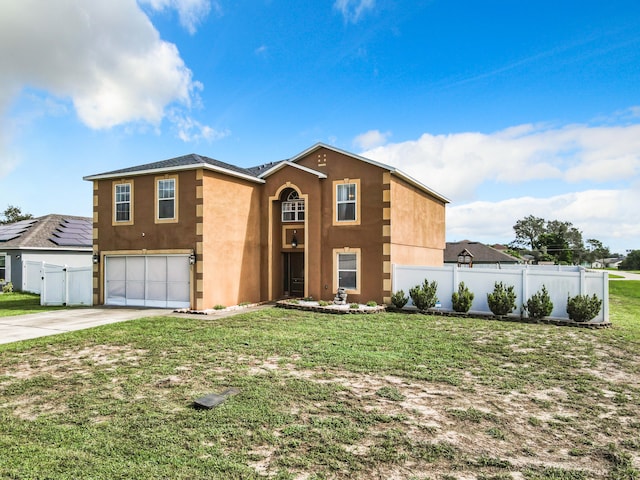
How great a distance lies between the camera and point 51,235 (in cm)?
2641

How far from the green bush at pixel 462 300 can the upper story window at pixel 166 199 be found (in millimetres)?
11295

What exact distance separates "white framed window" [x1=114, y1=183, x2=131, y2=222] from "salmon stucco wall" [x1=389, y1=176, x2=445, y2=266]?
11168 mm

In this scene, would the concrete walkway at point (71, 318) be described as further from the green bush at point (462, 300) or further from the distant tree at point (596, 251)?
the distant tree at point (596, 251)

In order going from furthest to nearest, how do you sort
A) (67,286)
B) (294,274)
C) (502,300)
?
1. (294,274)
2. (67,286)
3. (502,300)

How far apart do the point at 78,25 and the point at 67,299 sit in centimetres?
1177

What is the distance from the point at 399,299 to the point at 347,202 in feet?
15.0

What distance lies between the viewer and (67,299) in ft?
56.3

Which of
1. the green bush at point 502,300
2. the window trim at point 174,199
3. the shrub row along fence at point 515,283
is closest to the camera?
the shrub row along fence at point 515,283

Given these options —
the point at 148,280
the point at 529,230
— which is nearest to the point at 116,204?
the point at 148,280

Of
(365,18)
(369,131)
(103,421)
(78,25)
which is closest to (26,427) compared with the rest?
(103,421)

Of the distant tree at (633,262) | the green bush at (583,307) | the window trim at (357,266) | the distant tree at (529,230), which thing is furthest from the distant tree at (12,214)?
the distant tree at (633,262)

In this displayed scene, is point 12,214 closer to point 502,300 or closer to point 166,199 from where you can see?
point 166,199

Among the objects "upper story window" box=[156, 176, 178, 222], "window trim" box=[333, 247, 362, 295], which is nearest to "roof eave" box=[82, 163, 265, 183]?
"upper story window" box=[156, 176, 178, 222]

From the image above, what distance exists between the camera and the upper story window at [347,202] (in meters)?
16.2
